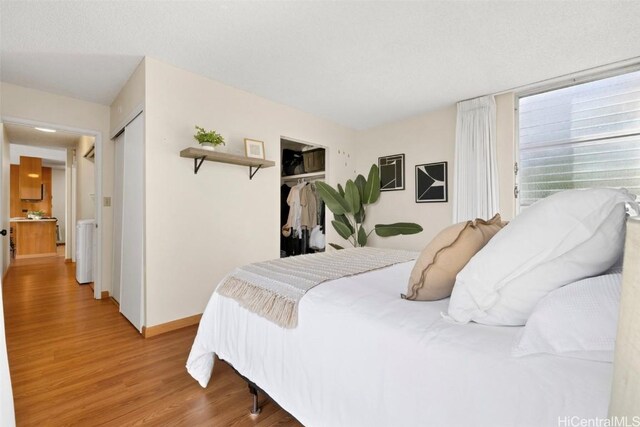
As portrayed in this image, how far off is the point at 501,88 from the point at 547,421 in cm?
327

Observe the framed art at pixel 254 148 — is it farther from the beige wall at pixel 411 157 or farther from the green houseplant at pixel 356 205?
the beige wall at pixel 411 157

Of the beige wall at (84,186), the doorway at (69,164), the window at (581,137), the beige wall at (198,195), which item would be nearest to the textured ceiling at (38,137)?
the doorway at (69,164)

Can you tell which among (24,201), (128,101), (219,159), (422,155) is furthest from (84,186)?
(422,155)

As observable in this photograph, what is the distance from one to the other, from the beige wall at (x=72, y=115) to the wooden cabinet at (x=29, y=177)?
5081mm

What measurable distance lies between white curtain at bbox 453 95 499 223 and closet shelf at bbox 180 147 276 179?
2.21 metres

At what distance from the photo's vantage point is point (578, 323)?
657 millimetres

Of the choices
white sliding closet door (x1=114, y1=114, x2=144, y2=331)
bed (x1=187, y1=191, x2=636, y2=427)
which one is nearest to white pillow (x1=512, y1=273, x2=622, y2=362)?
bed (x1=187, y1=191, x2=636, y2=427)

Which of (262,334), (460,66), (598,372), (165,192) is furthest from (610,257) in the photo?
(165,192)

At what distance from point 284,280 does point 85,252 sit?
13.7ft

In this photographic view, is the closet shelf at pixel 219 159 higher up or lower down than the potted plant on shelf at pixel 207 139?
lower down

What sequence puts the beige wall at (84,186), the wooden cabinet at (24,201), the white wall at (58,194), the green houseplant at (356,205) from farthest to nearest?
the white wall at (58,194), the wooden cabinet at (24,201), the beige wall at (84,186), the green houseplant at (356,205)

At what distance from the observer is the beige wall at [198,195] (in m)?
2.47

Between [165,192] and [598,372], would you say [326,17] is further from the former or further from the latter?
[598,372]

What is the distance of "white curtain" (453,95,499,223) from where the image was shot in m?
3.14
